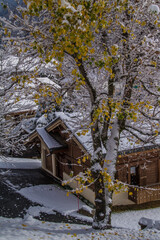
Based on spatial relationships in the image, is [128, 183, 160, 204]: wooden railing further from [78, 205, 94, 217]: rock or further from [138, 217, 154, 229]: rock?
[138, 217, 154, 229]: rock

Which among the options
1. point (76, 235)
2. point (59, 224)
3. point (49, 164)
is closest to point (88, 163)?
point (59, 224)

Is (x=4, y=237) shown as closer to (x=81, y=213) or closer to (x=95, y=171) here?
(x=95, y=171)

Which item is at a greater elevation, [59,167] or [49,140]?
[49,140]

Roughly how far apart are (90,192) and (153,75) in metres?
8.58

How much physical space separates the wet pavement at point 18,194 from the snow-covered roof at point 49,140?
335 cm

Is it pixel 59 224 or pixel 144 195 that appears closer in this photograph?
pixel 59 224

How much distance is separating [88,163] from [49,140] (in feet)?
12.7

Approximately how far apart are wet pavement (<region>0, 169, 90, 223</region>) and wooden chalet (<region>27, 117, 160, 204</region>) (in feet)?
4.55

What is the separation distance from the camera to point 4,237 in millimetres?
8352

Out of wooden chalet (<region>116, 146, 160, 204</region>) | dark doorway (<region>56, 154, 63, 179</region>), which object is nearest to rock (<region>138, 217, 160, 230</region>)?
wooden chalet (<region>116, 146, 160, 204</region>)

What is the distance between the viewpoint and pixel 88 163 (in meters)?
16.3

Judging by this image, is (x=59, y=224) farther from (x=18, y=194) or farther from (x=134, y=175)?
(x=134, y=175)

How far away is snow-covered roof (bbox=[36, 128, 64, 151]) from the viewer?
59.3ft

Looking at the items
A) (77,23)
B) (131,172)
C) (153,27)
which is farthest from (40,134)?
(77,23)
